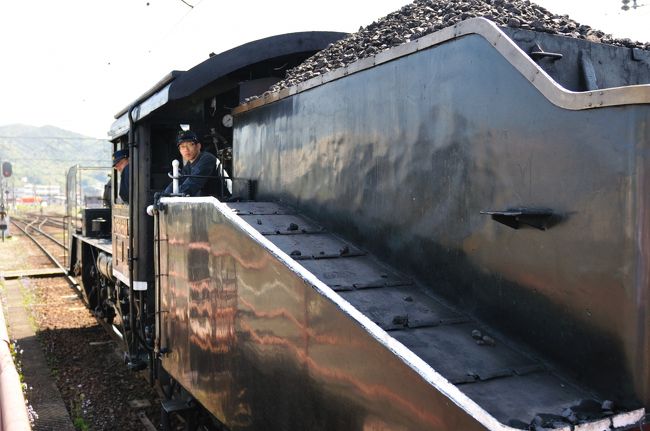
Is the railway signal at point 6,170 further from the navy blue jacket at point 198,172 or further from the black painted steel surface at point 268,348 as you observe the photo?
the black painted steel surface at point 268,348

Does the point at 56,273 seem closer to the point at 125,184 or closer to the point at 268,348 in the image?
the point at 125,184

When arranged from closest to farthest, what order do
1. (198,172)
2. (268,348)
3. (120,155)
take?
(268,348) < (198,172) < (120,155)

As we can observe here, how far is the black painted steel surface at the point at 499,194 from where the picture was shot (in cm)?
199

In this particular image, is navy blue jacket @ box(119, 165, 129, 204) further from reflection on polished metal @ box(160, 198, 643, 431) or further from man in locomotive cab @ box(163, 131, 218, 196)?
reflection on polished metal @ box(160, 198, 643, 431)

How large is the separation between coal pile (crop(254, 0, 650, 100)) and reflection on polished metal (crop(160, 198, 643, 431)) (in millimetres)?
1095

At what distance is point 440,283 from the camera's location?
284cm

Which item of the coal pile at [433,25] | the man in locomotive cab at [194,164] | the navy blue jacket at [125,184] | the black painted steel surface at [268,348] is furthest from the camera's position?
the navy blue jacket at [125,184]

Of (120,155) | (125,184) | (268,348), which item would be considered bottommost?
(268,348)

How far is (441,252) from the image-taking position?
2.81m

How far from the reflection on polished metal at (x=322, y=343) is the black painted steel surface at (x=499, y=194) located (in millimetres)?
145

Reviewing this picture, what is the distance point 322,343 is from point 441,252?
73cm

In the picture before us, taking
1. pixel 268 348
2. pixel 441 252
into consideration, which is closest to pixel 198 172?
pixel 268 348

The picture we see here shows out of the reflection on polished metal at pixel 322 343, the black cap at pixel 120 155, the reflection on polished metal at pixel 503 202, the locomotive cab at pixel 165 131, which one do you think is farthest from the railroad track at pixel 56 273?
the reflection on polished metal at pixel 503 202

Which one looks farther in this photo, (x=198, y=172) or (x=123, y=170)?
(x=123, y=170)
